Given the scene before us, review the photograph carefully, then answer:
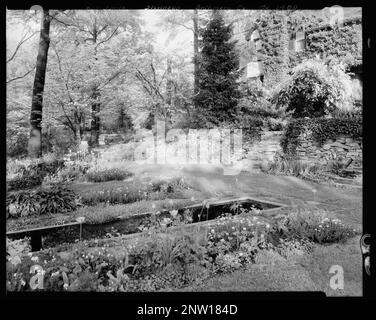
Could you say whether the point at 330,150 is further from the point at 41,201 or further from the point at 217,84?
the point at 41,201

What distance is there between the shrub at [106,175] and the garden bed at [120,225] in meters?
0.49

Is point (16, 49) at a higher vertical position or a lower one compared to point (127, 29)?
lower

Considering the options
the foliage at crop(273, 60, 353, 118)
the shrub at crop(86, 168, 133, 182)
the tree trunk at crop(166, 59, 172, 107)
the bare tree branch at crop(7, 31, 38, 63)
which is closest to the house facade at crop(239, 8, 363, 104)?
the foliage at crop(273, 60, 353, 118)

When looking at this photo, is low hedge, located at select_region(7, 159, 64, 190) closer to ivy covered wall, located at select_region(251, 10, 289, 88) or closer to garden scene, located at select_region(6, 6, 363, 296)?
garden scene, located at select_region(6, 6, 363, 296)

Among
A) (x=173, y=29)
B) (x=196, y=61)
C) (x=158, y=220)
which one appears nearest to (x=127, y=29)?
(x=173, y=29)

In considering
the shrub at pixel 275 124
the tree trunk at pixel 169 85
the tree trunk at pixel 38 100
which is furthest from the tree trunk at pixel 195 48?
the tree trunk at pixel 38 100

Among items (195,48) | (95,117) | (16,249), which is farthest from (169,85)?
(16,249)

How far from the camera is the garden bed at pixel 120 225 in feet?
9.73

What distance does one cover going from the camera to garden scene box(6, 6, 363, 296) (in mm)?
2938

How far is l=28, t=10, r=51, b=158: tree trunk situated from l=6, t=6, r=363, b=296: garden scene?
0.05ft

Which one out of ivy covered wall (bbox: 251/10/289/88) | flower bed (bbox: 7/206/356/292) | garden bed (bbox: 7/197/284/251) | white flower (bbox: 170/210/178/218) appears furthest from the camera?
ivy covered wall (bbox: 251/10/289/88)
